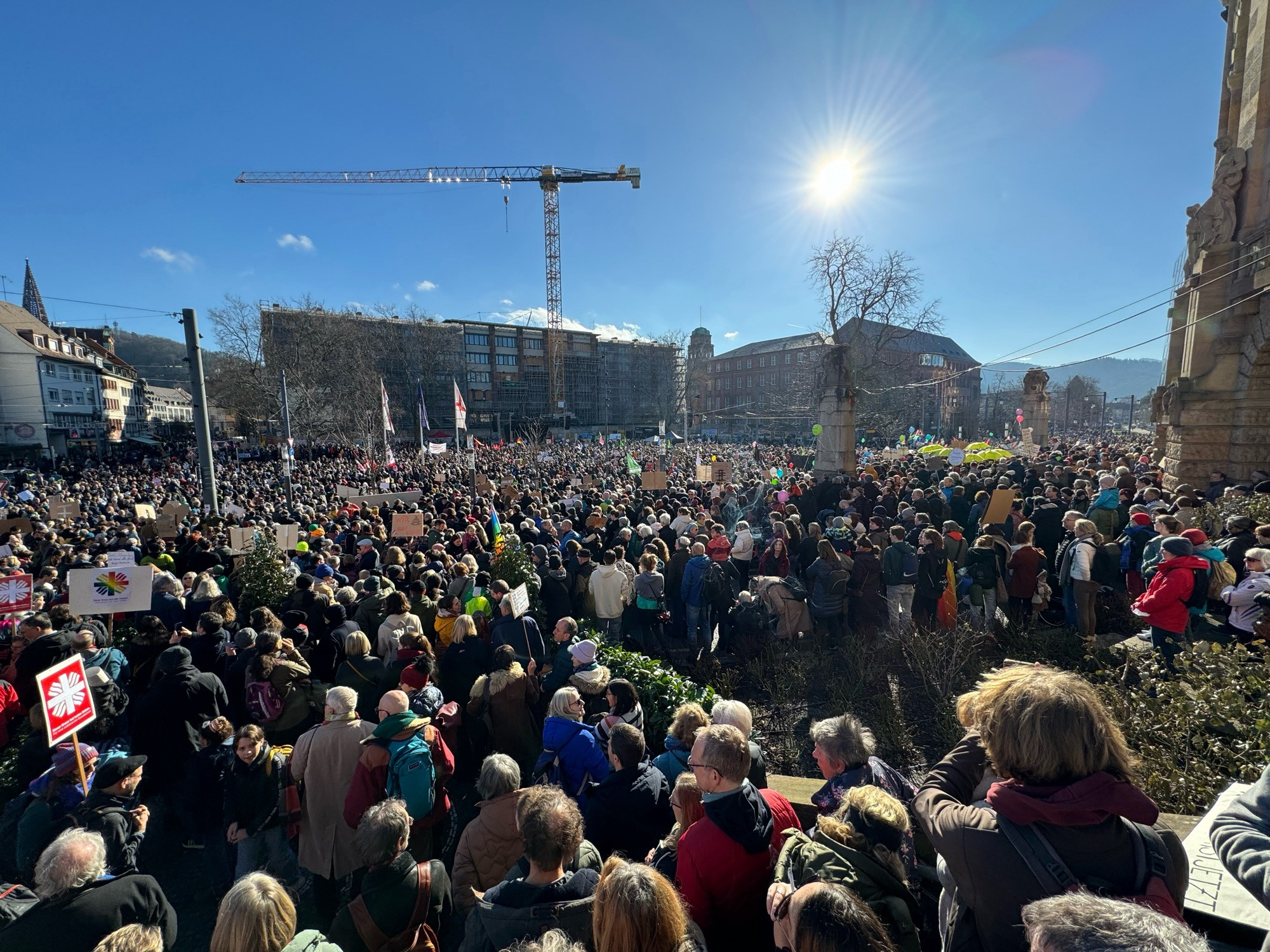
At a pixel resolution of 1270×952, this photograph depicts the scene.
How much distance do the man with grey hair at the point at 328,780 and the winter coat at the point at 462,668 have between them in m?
1.52

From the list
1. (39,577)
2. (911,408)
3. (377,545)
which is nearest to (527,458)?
(377,545)

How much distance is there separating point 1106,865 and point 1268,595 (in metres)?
4.26

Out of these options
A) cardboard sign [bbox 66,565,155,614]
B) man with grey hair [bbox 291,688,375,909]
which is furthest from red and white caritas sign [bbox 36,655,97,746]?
cardboard sign [bbox 66,565,155,614]

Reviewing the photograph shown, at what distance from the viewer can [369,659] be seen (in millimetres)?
4941

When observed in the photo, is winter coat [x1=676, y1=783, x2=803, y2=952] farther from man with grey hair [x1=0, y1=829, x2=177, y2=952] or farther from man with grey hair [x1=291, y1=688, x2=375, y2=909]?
man with grey hair [x1=291, y1=688, x2=375, y2=909]

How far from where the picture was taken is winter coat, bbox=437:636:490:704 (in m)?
5.38

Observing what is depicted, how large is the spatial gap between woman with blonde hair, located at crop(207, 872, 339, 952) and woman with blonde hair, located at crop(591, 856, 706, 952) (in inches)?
43.1

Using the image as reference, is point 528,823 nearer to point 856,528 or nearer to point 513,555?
point 513,555

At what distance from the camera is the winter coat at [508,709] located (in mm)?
4582

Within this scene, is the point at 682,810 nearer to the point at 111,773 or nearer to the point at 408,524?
the point at 111,773

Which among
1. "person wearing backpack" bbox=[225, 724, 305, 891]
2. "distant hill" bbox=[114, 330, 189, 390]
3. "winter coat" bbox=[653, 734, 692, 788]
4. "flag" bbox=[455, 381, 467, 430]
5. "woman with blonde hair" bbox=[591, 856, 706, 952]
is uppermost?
"distant hill" bbox=[114, 330, 189, 390]

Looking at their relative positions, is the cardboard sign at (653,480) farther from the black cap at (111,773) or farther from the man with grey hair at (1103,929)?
the man with grey hair at (1103,929)

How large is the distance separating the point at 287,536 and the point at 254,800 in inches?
291

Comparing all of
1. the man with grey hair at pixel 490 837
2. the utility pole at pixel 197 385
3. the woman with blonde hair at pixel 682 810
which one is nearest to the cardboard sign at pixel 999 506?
the woman with blonde hair at pixel 682 810
